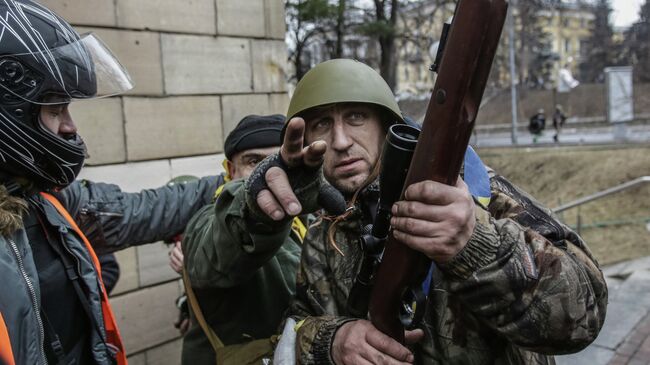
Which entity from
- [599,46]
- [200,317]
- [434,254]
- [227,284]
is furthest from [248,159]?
[599,46]

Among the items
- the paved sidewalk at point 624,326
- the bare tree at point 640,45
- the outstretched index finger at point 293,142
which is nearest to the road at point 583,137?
the paved sidewalk at point 624,326

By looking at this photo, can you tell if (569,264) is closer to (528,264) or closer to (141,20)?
(528,264)

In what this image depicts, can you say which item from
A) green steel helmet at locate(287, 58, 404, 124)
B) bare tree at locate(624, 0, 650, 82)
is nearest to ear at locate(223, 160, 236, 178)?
green steel helmet at locate(287, 58, 404, 124)

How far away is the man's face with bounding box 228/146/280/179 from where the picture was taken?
2.72 m

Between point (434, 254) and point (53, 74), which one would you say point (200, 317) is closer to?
point (53, 74)

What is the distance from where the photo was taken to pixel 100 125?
12.6ft

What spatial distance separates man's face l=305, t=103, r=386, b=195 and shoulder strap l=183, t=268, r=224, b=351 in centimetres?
73

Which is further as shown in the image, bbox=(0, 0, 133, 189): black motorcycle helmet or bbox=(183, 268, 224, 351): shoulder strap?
bbox=(183, 268, 224, 351): shoulder strap


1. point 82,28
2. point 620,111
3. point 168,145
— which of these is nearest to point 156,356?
point 168,145

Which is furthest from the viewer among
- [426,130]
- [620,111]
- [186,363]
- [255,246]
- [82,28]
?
[620,111]

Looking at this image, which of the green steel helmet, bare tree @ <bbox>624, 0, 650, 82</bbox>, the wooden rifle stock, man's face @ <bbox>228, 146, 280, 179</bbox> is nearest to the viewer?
the wooden rifle stock

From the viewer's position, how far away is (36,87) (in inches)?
74.2

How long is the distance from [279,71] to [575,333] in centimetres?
412

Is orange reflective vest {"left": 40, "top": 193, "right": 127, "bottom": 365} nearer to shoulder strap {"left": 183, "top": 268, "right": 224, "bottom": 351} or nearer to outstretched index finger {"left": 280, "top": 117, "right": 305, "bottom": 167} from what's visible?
shoulder strap {"left": 183, "top": 268, "right": 224, "bottom": 351}
